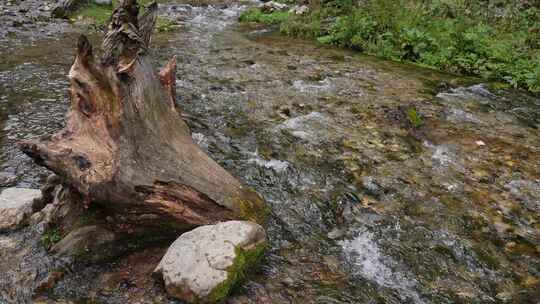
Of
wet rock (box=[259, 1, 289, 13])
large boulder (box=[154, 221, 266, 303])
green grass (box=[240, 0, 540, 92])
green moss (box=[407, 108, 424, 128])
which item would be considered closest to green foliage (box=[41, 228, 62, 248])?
large boulder (box=[154, 221, 266, 303])

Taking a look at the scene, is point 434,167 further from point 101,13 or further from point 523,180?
point 101,13

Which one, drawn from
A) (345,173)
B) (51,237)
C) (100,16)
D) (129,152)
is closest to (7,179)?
(51,237)

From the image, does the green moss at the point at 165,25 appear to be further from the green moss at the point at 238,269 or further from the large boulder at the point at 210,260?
the green moss at the point at 238,269

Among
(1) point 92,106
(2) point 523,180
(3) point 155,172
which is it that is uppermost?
(1) point 92,106

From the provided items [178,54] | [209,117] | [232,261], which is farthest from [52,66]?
[232,261]

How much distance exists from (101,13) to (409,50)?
1137cm

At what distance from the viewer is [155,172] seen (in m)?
3.94

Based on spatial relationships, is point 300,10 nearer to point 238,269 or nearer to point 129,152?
point 129,152

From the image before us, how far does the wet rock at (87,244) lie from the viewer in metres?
3.82

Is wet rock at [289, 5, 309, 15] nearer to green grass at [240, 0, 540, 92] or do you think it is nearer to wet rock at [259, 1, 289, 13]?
green grass at [240, 0, 540, 92]

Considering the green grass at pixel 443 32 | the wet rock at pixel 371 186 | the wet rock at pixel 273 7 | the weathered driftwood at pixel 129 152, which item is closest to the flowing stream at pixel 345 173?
the wet rock at pixel 371 186

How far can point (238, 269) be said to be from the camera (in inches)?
143

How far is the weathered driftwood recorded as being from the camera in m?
3.68

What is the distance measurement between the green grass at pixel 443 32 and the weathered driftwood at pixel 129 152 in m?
8.63
